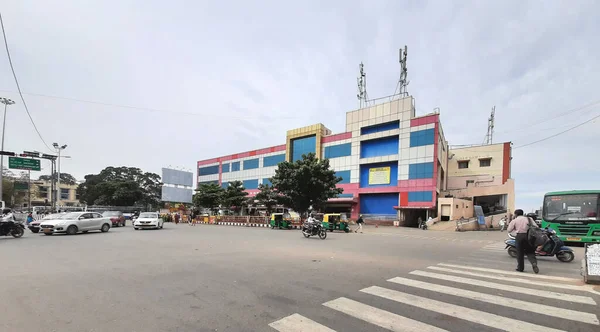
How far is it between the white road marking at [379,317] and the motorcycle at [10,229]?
1834cm

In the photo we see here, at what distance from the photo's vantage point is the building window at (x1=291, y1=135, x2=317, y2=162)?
47562mm

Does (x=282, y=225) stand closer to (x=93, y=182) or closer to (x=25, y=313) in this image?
(x=25, y=313)

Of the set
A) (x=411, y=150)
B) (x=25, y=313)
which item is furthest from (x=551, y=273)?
(x=411, y=150)

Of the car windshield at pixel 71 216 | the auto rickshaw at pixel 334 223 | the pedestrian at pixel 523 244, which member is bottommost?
the auto rickshaw at pixel 334 223

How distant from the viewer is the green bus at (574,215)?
12.2m

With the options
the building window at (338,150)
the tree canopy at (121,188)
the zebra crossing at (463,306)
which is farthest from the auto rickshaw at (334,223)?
the tree canopy at (121,188)

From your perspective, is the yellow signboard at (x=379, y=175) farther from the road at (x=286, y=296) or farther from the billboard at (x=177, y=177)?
the billboard at (x=177, y=177)

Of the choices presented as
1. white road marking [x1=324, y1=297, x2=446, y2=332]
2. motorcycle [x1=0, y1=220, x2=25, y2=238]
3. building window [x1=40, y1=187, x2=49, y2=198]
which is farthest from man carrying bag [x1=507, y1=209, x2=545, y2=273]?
building window [x1=40, y1=187, x2=49, y2=198]

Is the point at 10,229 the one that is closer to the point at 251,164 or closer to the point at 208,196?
the point at 208,196

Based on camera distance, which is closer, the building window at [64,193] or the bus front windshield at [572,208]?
the bus front windshield at [572,208]

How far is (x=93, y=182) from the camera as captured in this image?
250ft

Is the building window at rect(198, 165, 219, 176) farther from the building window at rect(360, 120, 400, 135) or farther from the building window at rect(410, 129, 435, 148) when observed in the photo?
the building window at rect(410, 129, 435, 148)

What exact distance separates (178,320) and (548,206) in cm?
1665

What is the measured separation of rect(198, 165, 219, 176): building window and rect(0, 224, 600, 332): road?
2336 inches
